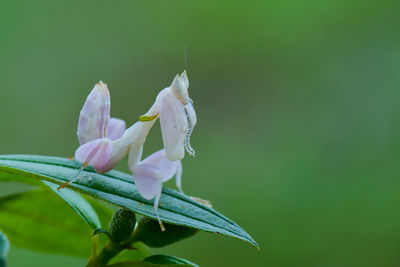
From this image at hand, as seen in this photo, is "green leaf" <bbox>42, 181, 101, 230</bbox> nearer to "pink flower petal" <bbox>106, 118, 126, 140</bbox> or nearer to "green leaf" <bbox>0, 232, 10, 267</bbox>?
"pink flower petal" <bbox>106, 118, 126, 140</bbox>

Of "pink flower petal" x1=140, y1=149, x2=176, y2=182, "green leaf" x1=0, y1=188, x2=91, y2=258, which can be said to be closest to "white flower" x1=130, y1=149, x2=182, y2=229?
"pink flower petal" x1=140, y1=149, x2=176, y2=182

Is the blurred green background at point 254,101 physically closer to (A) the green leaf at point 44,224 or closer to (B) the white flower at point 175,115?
(A) the green leaf at point 44,224

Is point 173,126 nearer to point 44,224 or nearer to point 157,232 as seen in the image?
point 157,232

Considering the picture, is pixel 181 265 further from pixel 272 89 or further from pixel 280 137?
pixel 272 89

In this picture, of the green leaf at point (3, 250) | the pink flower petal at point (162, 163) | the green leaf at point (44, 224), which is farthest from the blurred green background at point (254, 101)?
the green leaf at point (3, 250)

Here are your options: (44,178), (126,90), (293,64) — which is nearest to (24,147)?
(126,90)

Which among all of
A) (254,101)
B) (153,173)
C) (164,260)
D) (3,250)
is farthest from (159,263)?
(254,101)
